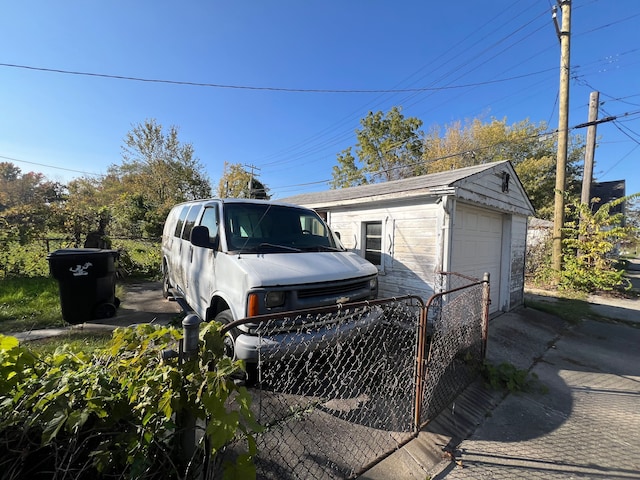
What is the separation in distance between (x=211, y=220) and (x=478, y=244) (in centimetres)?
563

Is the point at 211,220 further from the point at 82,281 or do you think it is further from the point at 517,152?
the point at 517,152

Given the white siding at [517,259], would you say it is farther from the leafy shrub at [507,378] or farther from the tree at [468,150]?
the tree at [468,150]

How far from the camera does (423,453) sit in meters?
2.34

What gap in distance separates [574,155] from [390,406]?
30.2m

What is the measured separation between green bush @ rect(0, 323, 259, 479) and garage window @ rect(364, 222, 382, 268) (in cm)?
519

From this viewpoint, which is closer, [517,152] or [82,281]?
[82,281]

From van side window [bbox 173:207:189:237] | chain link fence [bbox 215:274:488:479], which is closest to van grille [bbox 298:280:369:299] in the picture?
chain link fence [bbox 215:274:488:479]

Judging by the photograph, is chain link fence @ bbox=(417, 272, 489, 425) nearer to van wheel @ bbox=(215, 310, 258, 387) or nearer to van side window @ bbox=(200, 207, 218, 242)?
van wheel @ bbox=(215, 310, 258, 387)

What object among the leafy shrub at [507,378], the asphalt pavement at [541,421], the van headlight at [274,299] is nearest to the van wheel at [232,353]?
the van headlight at [274,299]

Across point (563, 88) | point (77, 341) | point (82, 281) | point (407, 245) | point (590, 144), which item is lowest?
point (77, 341)

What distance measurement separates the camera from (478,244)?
6.24m

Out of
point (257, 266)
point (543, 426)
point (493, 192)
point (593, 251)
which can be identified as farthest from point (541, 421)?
point (593, 251)

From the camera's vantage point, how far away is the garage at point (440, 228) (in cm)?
509

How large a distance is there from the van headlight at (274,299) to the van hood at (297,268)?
109 millimetres
